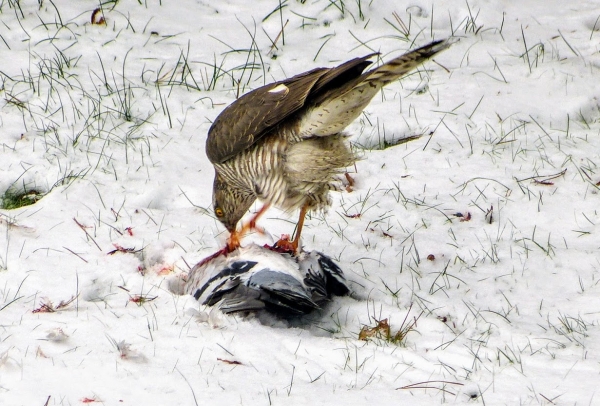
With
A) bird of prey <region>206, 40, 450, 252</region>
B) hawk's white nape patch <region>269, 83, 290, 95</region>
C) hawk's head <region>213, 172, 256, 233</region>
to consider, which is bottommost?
hawk's head <region>213, 172, 256, 233</region>

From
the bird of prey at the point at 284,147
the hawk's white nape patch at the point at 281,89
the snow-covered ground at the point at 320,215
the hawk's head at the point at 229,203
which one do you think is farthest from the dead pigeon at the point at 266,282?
Result: the hawk's white nape patch at the point at 281,89

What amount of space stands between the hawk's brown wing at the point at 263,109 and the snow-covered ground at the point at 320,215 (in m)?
0.61

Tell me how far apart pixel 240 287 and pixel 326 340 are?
0.53m

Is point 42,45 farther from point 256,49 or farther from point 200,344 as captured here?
point 200,344

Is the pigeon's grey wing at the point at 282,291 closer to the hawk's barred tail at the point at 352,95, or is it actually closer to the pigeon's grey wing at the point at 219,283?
the pigeon's grey wing at the point at 219,283

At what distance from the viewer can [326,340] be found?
4.26 metres

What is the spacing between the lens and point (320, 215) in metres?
5.66

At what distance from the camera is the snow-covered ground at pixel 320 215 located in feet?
12.8

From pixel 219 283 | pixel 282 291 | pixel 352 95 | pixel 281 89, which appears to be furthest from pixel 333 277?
pixel 281 89

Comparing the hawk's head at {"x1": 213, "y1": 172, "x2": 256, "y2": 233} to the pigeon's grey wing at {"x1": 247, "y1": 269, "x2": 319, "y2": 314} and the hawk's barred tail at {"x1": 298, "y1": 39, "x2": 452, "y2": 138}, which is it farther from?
the pigeon's grey wing at {"x1": 247, "y1": 269, "x2": 319, "y2": 314}

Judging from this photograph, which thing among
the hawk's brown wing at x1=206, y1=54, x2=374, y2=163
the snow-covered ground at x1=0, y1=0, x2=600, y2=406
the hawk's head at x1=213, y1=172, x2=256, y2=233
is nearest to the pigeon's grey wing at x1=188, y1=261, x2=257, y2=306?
the snow-covered ground at x1=0, y1=0, x2=600, y2=406

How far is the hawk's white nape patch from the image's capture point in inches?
194

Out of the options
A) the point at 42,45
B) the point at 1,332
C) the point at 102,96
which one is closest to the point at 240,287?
the point at 1,332

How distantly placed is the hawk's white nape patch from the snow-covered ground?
0.93 m
